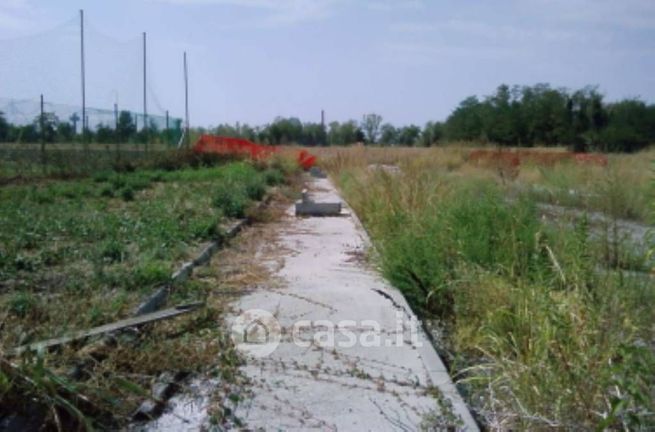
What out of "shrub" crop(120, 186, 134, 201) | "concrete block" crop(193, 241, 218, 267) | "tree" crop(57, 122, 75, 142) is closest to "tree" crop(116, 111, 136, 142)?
"tree" crop(57, 122, 75, 142)

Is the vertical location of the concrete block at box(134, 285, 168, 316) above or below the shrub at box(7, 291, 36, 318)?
below

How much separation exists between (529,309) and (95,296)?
301 centimetres

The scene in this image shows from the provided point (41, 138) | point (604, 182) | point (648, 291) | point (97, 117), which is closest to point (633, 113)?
point (97, 117)

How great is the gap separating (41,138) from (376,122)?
45.3 m

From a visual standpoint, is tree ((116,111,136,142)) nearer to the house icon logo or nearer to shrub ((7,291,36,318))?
the house icon logo

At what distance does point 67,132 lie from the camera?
19.5 meters

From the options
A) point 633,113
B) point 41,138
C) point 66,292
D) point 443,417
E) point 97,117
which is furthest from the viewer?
point 633,113

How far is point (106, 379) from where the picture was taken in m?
4.18

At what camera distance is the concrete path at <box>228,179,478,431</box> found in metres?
4.14

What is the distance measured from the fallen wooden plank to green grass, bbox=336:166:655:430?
1912mm

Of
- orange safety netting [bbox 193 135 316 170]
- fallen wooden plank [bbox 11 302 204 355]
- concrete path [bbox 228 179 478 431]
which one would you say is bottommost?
concrete path [bbox 228 179 478 431]

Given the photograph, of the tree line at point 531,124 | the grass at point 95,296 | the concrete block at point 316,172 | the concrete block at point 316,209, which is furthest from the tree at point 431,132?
the grass at point 95,296

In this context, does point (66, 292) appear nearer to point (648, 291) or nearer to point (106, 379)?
point (106, 379)

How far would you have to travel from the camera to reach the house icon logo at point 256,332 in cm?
521
